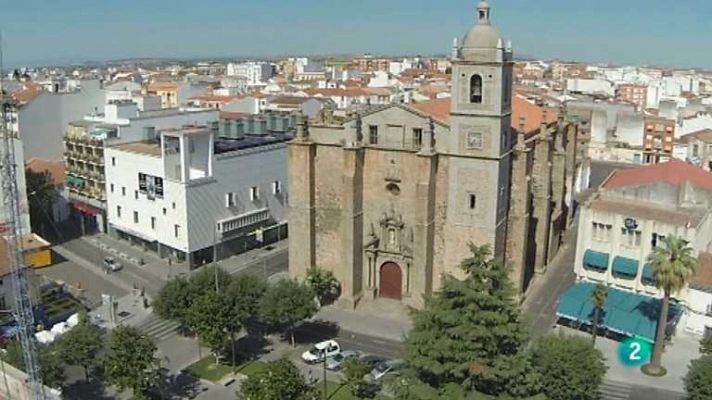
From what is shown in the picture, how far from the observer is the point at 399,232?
169 ft

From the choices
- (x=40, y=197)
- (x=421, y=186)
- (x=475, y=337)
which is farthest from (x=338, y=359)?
(x=40, y=197)

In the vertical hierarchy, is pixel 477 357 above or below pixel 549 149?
below

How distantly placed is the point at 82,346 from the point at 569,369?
2596cm

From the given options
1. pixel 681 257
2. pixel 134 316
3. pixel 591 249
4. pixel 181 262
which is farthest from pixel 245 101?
pixel 681 257

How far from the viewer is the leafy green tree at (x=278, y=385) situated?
3356 centimetres

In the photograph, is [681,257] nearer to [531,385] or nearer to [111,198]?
[531,385]

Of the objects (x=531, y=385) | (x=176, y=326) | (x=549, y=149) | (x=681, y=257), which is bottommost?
(x=176, y=326)

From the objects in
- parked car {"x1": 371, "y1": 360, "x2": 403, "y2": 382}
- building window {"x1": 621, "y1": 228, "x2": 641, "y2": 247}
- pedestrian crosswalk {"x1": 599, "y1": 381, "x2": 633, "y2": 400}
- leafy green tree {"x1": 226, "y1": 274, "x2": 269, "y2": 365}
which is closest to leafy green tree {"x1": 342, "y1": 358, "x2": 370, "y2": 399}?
parked car {"x1": 371, "y1": 360, "x2": 403, "y2": 382}

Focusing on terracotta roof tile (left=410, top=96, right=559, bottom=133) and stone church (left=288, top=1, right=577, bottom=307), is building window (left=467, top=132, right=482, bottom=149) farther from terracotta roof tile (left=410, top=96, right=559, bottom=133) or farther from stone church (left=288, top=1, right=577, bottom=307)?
terracotta roof tile (left=410, top=96, right=559, bottom=133)

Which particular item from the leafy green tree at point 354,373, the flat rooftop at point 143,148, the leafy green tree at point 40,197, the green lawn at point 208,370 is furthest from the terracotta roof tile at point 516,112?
the leafy green tree at point 40,197

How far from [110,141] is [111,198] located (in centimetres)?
557

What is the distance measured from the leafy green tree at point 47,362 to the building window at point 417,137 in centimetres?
2669

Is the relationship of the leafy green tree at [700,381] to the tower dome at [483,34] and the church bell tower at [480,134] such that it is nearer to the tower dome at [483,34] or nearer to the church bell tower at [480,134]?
the church bell tower at [480,134]

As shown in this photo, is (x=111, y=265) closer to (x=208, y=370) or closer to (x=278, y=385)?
(x=208, y=370)
